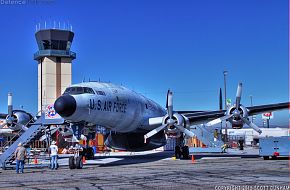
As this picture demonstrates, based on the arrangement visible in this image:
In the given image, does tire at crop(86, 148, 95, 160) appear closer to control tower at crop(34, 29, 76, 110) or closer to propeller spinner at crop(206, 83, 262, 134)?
propeller spinner at crop(206, 83, 262, 134)

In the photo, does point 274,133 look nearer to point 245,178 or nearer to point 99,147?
point 99,147

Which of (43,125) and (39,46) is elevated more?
(39,46)

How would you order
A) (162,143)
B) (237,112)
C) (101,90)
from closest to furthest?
(101,90)
(237,112)
(162,143)

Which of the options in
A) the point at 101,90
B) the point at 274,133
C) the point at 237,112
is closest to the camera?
the point at 101,90

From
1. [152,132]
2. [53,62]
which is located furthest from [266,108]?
[53,62]

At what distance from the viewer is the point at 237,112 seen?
27922mm

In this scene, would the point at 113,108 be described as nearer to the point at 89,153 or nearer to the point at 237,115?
the point at 89,153

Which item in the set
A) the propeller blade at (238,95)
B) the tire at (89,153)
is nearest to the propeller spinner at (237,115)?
the propeller blade at (238,95)

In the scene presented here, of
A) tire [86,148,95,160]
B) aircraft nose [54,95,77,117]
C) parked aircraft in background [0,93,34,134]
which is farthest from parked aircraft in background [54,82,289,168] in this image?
parked aircraft in background [0,93,34,134]

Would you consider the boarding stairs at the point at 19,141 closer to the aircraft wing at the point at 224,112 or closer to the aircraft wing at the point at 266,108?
the aircraft wing at the point at 224,112

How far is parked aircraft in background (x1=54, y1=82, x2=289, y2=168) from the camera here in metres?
21.1

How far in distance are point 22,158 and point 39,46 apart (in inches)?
2506

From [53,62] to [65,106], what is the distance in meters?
60.0

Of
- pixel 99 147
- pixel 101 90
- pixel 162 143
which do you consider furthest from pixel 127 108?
pixel 99 147
